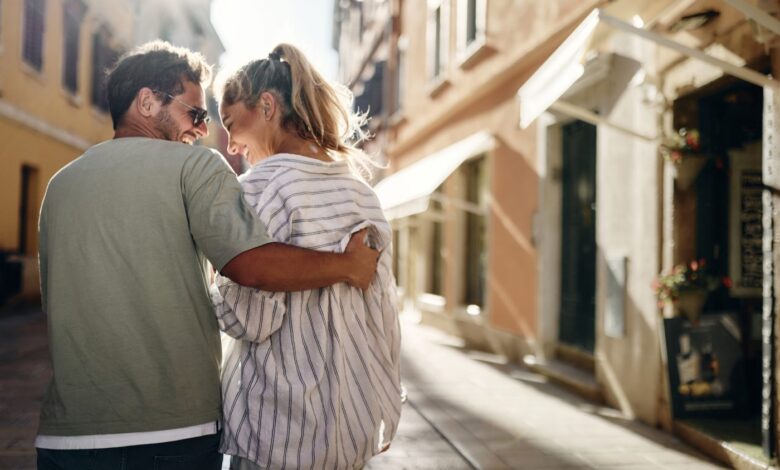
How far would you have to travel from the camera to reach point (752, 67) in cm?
500

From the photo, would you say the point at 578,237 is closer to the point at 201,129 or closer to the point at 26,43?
the point at 201,129

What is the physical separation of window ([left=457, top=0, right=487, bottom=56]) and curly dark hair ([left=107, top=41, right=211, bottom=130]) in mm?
10364

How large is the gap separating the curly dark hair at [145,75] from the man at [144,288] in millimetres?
140

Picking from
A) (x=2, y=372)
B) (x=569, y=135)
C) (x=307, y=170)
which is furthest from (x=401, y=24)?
(x=307, y=170)

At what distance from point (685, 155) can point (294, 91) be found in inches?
185

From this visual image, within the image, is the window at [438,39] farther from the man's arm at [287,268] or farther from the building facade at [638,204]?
the man's arm at [287,268]

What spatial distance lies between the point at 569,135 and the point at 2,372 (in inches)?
244

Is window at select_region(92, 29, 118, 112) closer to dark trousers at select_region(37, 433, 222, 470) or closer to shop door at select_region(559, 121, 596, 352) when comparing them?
shop door at select_region(559, 121, 596, 352)

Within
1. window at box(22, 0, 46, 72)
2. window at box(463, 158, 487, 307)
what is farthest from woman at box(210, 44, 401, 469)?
window at box(22, 0, 46, 72)

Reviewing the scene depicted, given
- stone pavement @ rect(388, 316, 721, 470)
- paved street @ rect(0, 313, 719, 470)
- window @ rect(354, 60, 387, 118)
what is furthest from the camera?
window @ rect(354, 60, 387, 118)

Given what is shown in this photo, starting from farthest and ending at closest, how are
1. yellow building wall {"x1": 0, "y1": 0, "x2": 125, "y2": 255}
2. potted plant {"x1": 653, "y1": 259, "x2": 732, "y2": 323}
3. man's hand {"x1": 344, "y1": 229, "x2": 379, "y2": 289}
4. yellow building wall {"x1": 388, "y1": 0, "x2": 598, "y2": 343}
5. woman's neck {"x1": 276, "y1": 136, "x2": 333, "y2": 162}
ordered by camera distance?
1. yellow building wall {"x1": 0, "y1": 0, "x2": 125, "y2": 255}
2. yellow building wall {"x1": 388, "y1": 0, "x2": 598, "y2": 343}
3. potted plant {"x1": 653, "y1": 259, "x2": 732, "y2": 323}
4. woman's neck {"x1": 276, "y1": 136, "x2": 333, "y2": 162}
5. man's hand {"x1": 344, "y1": 229, "x2": 379, "y2": 289}

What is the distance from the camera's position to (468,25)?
41.1ft

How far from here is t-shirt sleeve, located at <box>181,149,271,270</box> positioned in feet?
5.41

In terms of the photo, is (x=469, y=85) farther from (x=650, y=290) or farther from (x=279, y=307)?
(x=279, y=307)
